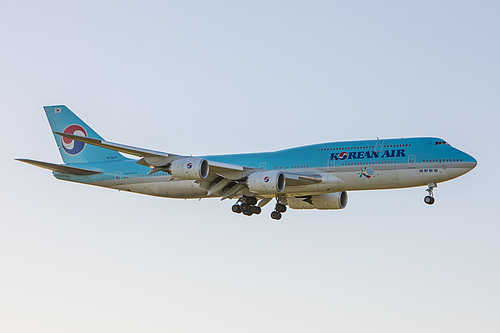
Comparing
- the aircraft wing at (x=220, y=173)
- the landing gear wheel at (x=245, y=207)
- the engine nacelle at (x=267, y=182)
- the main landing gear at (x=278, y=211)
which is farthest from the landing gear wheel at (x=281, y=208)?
the engine nacelle at (x=267, y=182)

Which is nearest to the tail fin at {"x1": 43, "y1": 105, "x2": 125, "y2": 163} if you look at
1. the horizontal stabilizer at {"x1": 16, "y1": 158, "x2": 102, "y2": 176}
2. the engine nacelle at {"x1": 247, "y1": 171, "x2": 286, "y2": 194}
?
the horizontal stabilizer at {"x1": 16, "y1": 158, "x2": 102, "y2": 176}

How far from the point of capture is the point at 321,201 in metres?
59.0

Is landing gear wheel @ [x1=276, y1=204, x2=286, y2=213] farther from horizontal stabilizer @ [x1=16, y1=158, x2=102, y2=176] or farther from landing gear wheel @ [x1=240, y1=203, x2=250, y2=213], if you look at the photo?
horizontal stabilizer @ [x1=16, y1=158, x2=102, y2=176]

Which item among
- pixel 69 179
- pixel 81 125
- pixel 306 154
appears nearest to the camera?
pixel 306 154

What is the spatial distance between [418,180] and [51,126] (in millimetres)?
27949

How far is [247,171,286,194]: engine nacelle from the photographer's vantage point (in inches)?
2061

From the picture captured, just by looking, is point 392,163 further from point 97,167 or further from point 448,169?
point 97,167

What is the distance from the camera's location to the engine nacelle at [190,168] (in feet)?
168

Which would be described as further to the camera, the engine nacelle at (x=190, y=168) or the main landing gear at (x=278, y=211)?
the main landing gear at (x=278, y=211)

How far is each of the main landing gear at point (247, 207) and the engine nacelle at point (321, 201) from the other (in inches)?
155

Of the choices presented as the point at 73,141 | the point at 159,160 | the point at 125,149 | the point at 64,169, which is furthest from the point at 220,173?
the point at 73,141

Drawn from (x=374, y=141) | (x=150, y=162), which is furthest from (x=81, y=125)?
(x=374, y=141)

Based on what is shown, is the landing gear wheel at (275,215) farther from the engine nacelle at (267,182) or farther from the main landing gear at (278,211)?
the engine nacelle at (267,182)

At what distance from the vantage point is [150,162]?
172 ft
